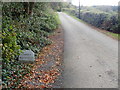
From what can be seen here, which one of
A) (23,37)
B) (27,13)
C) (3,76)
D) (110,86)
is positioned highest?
(27,13)

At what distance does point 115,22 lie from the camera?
707 inches

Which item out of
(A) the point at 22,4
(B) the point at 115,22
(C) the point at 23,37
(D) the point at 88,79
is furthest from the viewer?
(B) the point at 115,22

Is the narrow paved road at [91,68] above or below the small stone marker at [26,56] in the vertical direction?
below

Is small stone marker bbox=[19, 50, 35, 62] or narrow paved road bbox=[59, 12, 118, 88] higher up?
small stone marker bbox=[19, 50, 35, 62]

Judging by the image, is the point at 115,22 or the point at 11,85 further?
the point at 115,22

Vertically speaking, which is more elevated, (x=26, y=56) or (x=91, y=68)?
(x=26, y=56)

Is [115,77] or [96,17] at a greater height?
[96,17]

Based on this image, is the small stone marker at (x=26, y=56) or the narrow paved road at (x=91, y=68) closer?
the narrow paved road at (x=91, y=68)

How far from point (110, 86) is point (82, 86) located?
3.37 feet

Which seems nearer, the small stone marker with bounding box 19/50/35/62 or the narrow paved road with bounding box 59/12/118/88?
the narrow paved road with bounding box 59/12/118/88

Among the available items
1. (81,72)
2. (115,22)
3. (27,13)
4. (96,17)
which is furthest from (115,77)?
(96,17)

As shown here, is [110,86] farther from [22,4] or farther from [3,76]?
[22,4]

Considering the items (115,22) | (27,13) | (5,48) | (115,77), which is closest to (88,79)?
(115,77)

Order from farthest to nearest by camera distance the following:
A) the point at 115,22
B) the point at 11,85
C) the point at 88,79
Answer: the point at 115,22 < the point at 88,79 < the point at 11,85
